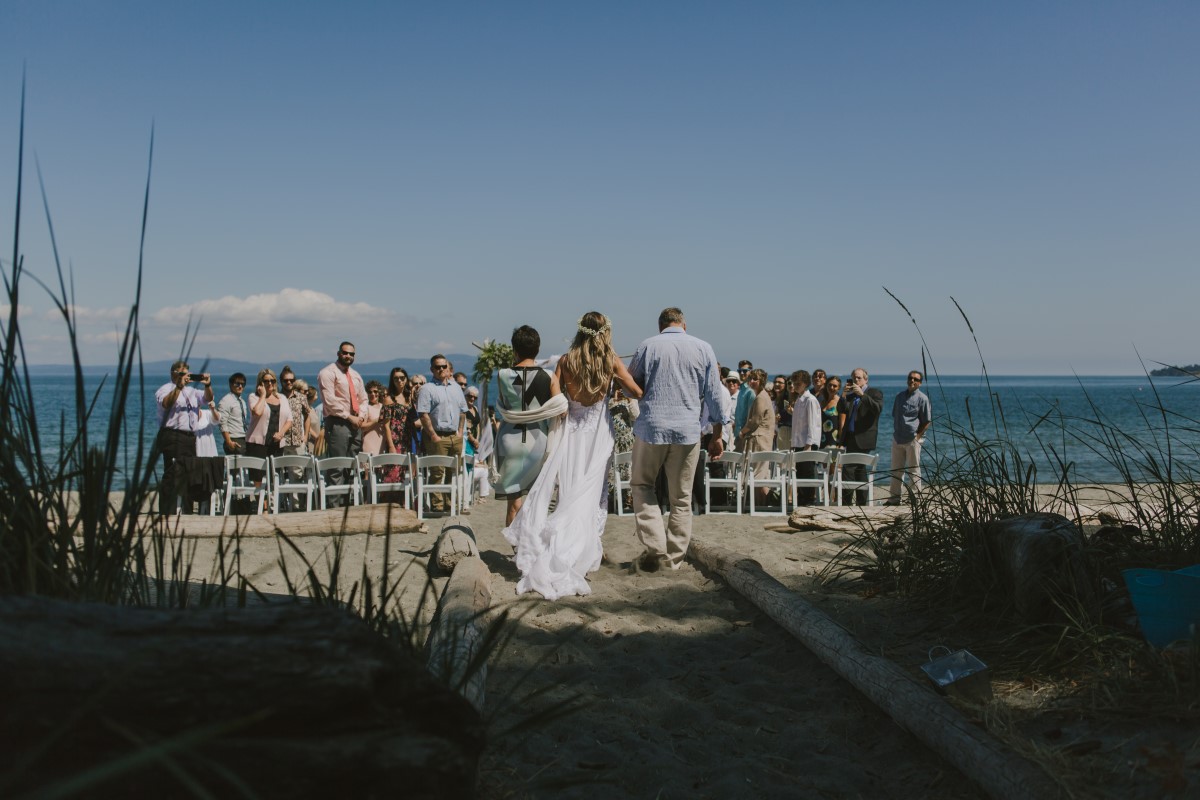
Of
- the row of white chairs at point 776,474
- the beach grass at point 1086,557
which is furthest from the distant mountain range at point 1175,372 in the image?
the row of white chairs at point 776,474

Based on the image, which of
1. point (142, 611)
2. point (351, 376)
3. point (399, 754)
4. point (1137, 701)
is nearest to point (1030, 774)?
point (1137, 701)

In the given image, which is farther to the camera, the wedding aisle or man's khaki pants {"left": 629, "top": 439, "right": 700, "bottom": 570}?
man's khaki pants {"left": 629, "top": 439, "right": 700, "bottom": 570}

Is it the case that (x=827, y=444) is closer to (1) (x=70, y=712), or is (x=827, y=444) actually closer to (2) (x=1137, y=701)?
(2) (x=1137, y=701)

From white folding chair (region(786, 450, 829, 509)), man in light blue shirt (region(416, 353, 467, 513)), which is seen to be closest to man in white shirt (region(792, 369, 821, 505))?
white folding chair (region(786, 450, 829, 509))

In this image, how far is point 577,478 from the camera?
23.1 feet

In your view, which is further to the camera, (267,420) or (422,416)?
(267,420)

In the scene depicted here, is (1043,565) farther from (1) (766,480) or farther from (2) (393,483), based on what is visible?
(2) (393,483)

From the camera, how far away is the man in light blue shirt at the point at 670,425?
23.1 ft

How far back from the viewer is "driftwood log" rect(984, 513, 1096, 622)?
4.28m

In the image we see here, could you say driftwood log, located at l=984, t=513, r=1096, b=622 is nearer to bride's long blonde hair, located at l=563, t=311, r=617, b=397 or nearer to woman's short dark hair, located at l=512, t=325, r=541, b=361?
bride's long blonde hair, located at l=563, t=311, r=617, b=397

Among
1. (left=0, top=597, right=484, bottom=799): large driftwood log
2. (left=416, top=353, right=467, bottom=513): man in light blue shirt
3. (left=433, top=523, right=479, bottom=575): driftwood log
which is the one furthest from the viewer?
(left=416, top=353, right=467, bottom=513): man in light blue shirt

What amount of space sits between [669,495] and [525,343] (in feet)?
5.54

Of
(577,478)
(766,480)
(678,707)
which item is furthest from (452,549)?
(766,480)

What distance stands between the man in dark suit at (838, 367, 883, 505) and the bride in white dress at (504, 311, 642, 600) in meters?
5.92
